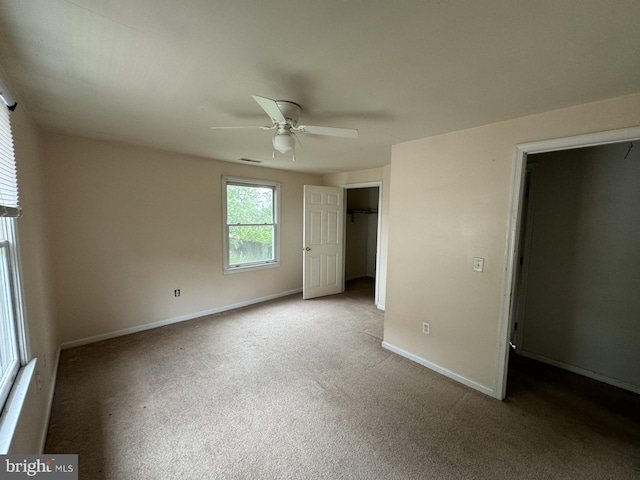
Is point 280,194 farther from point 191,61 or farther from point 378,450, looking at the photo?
point 378,450

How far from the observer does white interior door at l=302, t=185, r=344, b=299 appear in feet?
14.8

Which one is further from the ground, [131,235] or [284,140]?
[284,140]

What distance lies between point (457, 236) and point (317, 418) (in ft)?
6.33

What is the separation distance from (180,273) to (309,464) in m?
2.90

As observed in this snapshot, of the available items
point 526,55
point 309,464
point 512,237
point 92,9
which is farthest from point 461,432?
point 92,9

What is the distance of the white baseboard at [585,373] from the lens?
230cm

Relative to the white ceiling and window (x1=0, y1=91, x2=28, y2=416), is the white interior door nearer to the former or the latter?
the white ceiling

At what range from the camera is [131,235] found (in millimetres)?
3184

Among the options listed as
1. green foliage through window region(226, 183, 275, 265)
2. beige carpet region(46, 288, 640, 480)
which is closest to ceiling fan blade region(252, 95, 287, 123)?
beige carpet region(46, 288, 640, 480)

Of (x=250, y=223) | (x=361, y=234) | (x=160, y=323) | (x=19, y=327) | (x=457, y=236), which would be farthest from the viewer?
(x=361, y=234)

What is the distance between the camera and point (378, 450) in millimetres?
1671

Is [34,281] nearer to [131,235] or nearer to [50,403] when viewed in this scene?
[50,403]

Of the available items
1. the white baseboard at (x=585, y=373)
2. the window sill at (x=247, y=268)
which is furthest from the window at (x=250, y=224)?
the white baseboard at (x=585, y=373)

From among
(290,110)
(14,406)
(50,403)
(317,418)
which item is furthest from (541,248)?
(50,403)
